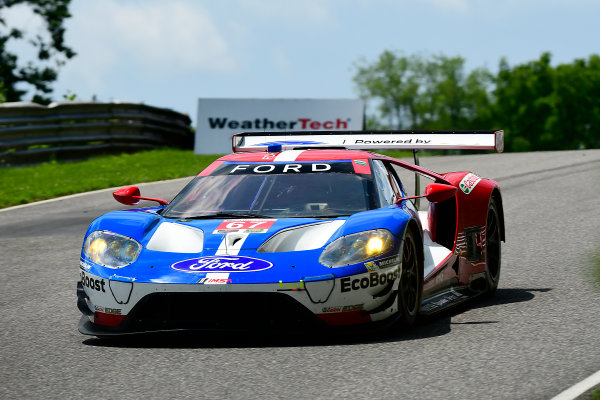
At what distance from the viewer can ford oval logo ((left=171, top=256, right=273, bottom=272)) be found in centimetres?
583

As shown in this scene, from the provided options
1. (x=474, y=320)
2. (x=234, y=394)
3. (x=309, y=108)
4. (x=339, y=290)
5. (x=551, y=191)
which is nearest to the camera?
(x=234, y=394)

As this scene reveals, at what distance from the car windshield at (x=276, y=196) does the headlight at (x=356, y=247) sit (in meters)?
0.42

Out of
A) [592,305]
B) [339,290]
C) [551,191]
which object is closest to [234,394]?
[339,290]

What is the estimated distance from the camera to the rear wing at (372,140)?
808 cm

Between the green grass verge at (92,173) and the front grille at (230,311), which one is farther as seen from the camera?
the green grass verge at (92,173)

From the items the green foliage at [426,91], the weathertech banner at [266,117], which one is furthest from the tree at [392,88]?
the weathertech banner at [266,117]

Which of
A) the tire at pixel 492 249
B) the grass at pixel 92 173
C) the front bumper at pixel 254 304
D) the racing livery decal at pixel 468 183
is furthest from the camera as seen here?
the grass at pixel 92 173

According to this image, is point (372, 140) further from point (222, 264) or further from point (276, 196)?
point (222, 264)

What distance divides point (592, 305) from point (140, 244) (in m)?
2.97

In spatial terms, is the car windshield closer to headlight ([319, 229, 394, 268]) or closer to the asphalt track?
headlight ([319, 229, 394, 268])

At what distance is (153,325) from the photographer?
5.97 meters

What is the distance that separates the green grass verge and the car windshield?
8848 mm

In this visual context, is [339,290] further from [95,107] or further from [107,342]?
[95,107]

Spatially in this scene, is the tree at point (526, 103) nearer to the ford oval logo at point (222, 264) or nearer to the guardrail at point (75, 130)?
the guardrail at point (75, 130)
